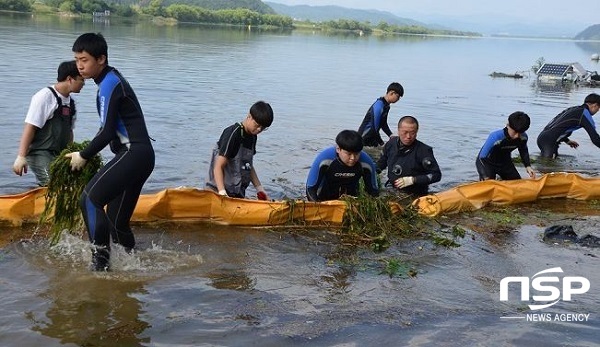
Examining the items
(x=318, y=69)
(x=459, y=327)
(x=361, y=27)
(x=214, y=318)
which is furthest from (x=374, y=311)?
(x=361, y=27)

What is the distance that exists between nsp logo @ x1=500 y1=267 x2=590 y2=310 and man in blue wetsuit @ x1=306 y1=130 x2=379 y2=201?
190cm

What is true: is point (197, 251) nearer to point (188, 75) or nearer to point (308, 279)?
point (308, 279)

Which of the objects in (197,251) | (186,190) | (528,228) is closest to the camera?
(197,251)

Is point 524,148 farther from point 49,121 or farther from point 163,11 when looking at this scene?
point 163,11

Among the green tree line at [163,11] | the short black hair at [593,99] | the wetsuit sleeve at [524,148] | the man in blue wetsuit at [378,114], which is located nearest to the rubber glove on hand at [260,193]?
the wetsuit sleeve at [524,148]

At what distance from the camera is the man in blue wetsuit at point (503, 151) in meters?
8.87

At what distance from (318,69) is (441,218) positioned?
27.5 metres

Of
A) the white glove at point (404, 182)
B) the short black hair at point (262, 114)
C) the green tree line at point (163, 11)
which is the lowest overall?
the white glove at point (404, 182)

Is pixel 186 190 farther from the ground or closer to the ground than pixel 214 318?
farther from the ground

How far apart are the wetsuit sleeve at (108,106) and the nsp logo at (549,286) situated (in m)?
3.38

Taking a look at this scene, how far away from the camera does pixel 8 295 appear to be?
16.0ft

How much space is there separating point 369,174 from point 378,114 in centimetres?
443

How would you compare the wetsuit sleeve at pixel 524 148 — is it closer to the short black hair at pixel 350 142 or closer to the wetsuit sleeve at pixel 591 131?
the wetsuit sleeve at pixel 591 131

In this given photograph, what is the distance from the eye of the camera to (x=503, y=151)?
364 inches
